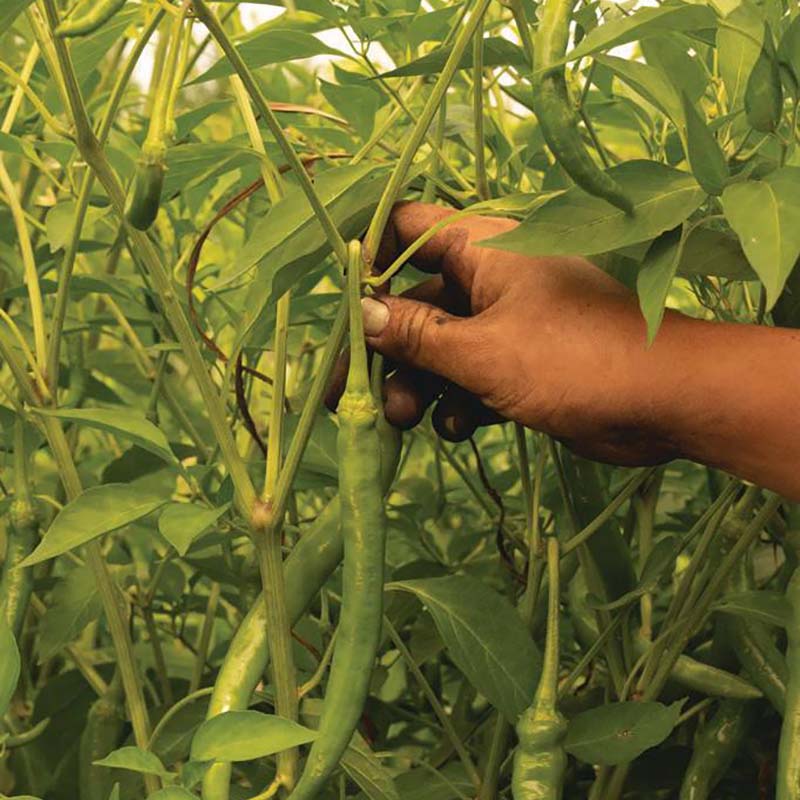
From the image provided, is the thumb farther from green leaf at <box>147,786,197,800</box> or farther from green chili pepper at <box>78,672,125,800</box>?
green chili pepper at <box>78,672,125,800</box>

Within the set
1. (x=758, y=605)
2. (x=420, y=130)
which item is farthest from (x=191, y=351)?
(x=758, y=605)

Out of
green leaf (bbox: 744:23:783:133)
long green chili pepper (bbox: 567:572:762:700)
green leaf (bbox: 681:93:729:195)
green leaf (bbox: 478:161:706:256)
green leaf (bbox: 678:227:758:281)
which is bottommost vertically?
long green chili pepper (bbox: 567:572:762:700)

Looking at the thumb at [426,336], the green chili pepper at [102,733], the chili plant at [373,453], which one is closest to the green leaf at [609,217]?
the chili plant at [373,453]

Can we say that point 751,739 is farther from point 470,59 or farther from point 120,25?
point 120,25

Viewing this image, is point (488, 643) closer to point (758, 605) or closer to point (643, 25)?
point (758, 605)

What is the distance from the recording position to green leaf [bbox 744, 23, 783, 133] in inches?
20.8

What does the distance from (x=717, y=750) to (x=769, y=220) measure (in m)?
0.45

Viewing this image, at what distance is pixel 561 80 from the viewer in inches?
20.5

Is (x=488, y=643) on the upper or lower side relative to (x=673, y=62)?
lower

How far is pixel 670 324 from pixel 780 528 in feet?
0.96

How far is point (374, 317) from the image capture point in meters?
0.66

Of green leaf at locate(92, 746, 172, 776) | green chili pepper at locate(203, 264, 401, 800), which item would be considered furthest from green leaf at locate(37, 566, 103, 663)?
green leaf at locate(92, 746, 172, 776)

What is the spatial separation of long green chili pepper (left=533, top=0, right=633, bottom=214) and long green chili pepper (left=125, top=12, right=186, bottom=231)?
0.15 metres

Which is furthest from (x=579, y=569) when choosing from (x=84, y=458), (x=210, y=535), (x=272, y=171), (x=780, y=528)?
(x=84, y=458)
